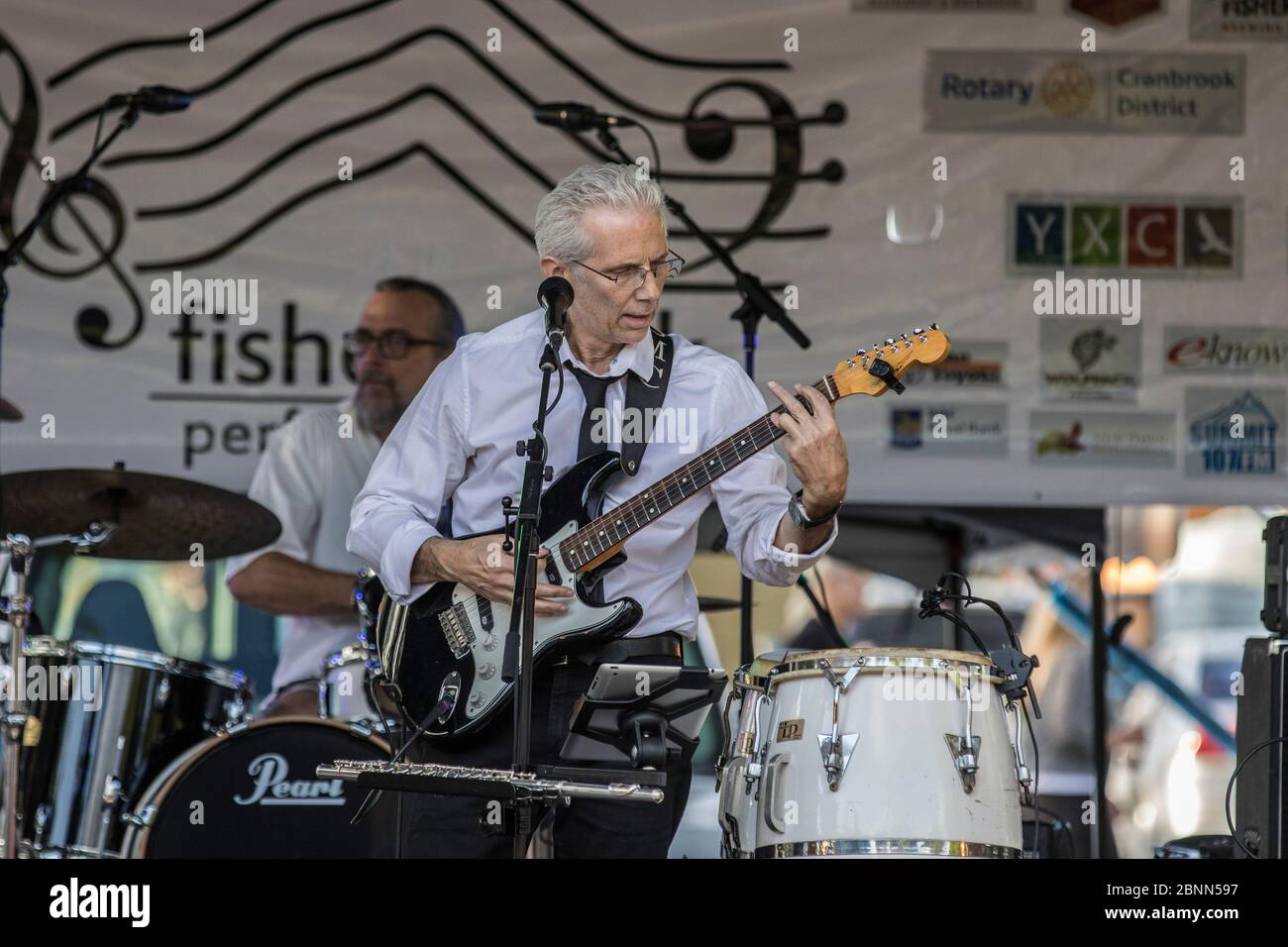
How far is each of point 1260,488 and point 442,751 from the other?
3196mm

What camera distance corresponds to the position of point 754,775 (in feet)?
11.6

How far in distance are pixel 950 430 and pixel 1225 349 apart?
965 mm

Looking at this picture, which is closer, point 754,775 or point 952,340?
point 754,775

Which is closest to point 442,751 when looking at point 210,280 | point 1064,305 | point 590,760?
point 590,760

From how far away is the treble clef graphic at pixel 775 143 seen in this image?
5609 mm

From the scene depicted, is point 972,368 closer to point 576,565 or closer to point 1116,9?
point 1116,9

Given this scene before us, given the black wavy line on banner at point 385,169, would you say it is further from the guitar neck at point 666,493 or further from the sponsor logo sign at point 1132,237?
the guitar neck at point 666,493

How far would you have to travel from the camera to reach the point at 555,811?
3.41 metres

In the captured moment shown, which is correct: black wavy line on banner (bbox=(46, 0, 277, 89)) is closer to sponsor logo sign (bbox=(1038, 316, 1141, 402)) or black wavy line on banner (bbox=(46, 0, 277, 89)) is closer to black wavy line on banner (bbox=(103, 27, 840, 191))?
black wavy line on banner (bbox=(103, 27, 840, 191))

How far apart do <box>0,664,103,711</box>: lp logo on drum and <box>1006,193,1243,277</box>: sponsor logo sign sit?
3282mm

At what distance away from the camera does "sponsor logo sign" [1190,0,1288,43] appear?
218 inches
